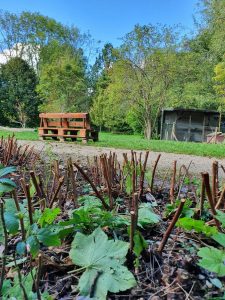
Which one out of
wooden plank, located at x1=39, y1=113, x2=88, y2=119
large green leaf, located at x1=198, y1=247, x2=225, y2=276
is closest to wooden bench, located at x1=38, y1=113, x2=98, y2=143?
wooden plank, located at x1=39, y1=113, x2=88, y2=119

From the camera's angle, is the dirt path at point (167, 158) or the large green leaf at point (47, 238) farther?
the dirt path at point (167, 158)

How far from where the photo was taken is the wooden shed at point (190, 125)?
104ft

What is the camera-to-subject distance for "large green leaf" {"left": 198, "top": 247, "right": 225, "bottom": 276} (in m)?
1.04

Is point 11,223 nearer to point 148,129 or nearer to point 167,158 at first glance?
point 167,158

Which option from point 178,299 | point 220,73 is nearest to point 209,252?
point 178,299

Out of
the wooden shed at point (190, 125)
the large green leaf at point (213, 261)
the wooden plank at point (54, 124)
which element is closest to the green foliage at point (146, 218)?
the large green leaf at point (213, 261)

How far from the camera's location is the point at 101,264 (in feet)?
3.72

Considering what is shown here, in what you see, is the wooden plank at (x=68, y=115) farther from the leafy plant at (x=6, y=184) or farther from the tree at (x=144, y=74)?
the tree at (x=144, y=74)

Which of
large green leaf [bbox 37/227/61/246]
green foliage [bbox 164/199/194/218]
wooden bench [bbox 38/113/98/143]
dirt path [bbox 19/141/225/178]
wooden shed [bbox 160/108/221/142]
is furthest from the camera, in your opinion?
wooden shed [bbox 160/108/221/142]

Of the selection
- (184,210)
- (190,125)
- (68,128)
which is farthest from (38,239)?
(190,125)

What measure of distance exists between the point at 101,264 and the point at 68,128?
43.8ft

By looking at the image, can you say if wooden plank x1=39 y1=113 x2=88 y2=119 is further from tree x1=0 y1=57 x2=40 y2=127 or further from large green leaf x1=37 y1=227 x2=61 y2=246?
tree x1=0 y1=57 x2=40 y2=127

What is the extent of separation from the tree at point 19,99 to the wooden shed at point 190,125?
12.5 m

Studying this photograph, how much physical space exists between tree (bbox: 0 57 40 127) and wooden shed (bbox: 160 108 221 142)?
40.9 feet
